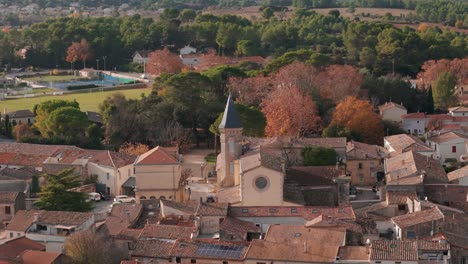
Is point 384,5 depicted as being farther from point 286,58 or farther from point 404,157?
point 404,157

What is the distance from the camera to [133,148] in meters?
38.7

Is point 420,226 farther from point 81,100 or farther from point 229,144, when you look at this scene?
point 81,100

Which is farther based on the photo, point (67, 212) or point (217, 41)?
point (217, 41)

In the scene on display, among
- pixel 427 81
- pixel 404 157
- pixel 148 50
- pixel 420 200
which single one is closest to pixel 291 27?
pixel 148 50

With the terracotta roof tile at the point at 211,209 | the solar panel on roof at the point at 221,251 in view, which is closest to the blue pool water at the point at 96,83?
the terracotta roof tile at the point at 211,209

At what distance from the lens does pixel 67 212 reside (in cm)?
2627

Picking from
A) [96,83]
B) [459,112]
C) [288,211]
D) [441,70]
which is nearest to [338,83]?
[459,112]

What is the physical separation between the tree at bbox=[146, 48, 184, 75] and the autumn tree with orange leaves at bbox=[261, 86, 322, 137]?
19649 millimetres

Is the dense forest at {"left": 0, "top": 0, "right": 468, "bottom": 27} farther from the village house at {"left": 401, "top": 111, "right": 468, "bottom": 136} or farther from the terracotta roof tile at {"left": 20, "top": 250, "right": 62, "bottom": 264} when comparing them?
the terracotta roof tile at {"left": 20, "top": 250, "right": 62, "bottom": 264}

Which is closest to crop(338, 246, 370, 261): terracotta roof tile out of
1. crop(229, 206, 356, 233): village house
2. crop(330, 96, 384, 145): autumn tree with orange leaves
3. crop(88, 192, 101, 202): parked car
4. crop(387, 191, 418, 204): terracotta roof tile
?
crop(229, 206, 356, 233): village house

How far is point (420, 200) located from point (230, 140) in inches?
261

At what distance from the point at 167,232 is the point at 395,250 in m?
6.31

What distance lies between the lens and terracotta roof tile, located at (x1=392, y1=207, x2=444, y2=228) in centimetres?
2530

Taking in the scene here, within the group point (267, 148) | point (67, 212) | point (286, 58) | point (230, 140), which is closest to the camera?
point (67, 212)
